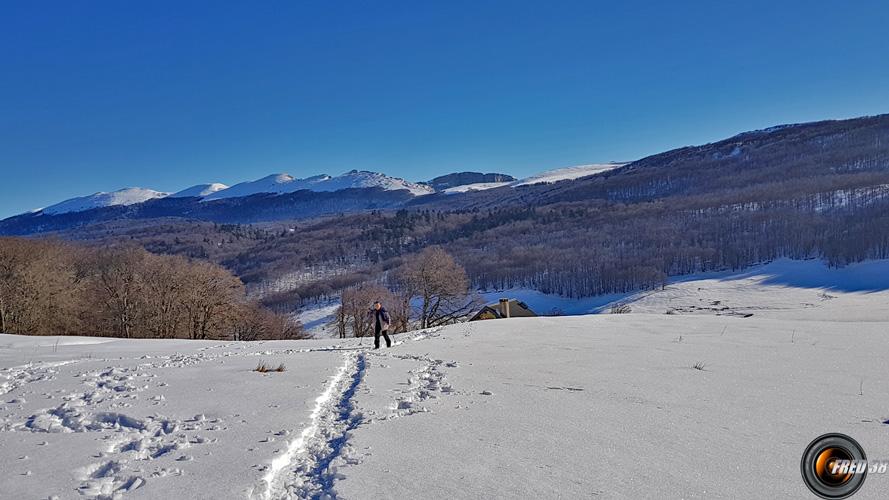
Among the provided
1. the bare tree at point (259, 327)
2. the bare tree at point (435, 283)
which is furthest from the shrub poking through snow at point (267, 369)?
the bare tree at point (435, 283)

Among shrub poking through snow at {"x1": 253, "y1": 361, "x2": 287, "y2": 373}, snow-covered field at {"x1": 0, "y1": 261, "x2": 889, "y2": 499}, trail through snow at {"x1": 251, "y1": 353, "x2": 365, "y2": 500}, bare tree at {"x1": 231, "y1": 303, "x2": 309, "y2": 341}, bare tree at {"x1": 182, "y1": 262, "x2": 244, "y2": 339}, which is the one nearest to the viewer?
trail through snow at {"x1": 251, "y1": 353, "x2": 365, "y2": 500}

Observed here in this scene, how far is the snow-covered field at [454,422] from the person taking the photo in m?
Result: 4.71

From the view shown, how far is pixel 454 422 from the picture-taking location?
668cm

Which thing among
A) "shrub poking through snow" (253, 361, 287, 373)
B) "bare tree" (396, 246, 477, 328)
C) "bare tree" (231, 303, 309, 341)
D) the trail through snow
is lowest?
"bare tree" (231, 303, 309, 341)

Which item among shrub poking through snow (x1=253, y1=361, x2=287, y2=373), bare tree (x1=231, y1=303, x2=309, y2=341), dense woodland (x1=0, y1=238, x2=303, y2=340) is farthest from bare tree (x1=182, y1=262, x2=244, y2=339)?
shrub poking through snow (x1=253, y1=361, x2=287, y2=373)

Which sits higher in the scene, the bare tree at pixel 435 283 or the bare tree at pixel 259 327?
the bare tree at pixel 435 283

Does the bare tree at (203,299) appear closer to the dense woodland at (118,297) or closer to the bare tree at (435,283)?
the dense woodland at (118,297)

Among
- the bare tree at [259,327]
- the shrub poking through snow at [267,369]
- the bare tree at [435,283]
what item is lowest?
the bare tree at [259,327]

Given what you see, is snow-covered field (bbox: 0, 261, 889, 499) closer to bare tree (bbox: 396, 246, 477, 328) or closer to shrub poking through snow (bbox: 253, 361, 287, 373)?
shrub poking through snow (bbox: 253, 361, 287, 373)

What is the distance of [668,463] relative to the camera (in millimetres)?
5066

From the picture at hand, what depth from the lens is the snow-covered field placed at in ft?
15.5

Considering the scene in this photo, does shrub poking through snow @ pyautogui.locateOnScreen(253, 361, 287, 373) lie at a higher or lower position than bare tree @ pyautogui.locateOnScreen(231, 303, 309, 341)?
higher

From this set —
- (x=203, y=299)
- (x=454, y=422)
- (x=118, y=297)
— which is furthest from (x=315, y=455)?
(x=118, y=297)

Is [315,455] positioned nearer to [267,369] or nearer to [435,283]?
[267,369]
